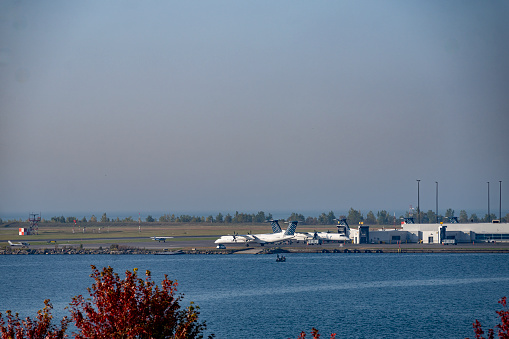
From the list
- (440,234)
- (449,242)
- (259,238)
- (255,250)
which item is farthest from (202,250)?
(449,242)

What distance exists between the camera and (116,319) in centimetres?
2097

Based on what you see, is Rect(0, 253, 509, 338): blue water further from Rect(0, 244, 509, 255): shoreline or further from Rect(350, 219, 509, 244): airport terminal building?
Rect(350, 219, 509, 244): airport terminal building

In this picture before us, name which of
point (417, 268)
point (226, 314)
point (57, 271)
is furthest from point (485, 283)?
point (57, 271)

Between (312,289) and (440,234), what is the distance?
8131cm

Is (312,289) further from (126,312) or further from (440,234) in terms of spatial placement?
(440,234)

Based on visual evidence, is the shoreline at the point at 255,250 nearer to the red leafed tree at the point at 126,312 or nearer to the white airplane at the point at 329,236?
the white airplane at the point at 329,236

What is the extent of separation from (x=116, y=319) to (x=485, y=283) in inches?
3805

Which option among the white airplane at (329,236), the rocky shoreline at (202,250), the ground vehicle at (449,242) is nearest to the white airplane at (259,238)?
the white airplane at (329,236)

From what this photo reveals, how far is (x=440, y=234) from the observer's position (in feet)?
545

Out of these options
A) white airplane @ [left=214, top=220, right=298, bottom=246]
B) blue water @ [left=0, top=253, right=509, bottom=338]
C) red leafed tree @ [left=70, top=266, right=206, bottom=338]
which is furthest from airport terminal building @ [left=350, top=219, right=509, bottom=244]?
red leafed tree @ [left=70, top=266, right=206, bottom=338]

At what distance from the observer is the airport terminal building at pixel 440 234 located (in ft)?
549

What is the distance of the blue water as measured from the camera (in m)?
69.0

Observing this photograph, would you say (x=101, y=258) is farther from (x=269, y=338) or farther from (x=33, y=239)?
(x=269, y=338)

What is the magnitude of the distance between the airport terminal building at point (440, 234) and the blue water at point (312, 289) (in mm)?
17652
